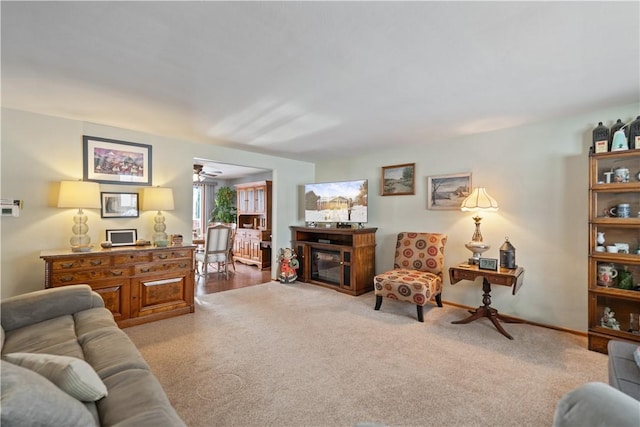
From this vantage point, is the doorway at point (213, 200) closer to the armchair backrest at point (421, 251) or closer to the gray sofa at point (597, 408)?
the armchair backrest at point (421, 251)

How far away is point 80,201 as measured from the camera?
9.50 feet

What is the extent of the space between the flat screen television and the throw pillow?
3.75 meters

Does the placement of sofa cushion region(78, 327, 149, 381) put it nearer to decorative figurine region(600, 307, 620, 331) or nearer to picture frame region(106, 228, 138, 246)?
picture frame region(106, 228, 138, 246)

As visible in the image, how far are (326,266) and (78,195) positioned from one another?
3443mm

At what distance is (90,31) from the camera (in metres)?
1.61

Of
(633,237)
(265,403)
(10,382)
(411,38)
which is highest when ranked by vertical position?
(411,38)

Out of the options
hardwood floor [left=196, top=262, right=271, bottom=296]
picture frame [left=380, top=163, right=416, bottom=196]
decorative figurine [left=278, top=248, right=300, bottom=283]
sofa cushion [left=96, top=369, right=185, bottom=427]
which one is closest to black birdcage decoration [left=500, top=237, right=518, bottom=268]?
picture frame [left=380, top=163, right=416, bottom=196]

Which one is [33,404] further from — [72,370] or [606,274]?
[606,274]

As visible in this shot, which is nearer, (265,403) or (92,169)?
(265,403)

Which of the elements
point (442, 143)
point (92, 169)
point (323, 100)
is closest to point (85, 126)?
point (92, 169)

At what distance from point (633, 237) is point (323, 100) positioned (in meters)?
3.12

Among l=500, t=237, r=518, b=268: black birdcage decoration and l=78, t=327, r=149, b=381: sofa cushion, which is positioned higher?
l=500, t=237, r=518, b=268: black birdcage decoration

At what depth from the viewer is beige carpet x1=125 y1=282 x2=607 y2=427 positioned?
1.76 meters

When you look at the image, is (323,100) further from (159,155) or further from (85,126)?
(85,126)
